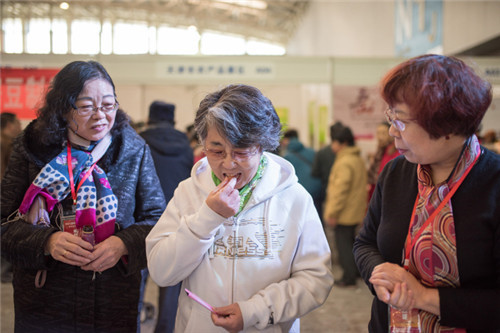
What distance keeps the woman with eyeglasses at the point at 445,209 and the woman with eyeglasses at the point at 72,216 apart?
3.21ft

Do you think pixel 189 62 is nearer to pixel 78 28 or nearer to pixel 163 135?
pixel 163 135

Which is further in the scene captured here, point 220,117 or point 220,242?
point 220,242

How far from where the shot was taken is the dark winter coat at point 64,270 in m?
1.69

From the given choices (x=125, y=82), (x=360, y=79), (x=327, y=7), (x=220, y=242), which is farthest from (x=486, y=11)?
(x=220, y=242)

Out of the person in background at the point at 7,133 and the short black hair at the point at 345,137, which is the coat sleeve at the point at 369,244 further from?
the person in background at the point at 7,133

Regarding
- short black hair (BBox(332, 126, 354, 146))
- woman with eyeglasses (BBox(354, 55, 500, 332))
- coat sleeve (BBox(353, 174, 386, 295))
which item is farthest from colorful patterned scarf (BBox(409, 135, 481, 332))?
short black hair (BBox(332, 126, 354, 146))

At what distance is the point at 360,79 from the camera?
6633 millimetres

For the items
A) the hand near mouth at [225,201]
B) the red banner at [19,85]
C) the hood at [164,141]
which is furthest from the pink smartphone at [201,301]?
the red banner at [19,85]

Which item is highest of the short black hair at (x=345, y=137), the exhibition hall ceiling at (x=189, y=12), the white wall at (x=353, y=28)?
the exhibition hall ceiling at (x=189, y=12)

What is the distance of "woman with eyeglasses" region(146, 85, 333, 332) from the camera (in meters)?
1.37

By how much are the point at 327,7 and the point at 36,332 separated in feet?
39.3

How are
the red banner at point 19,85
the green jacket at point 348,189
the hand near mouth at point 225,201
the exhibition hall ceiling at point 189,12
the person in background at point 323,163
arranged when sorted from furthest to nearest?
the exhibition hall ceiling at point 189,12, the red banner at point 19,85, the person in background at point 323,163, the green jacket at point 348,189, the hand near mouth at point 225,201

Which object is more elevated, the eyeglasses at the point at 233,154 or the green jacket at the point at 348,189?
the eyeglasses at the point at 233,154

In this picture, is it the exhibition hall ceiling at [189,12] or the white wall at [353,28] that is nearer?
the white wall at [353,28]
